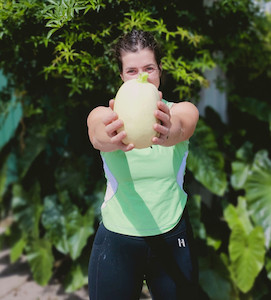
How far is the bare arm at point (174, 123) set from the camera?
3.78ft

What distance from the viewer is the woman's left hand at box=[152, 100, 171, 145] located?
3.74 ft

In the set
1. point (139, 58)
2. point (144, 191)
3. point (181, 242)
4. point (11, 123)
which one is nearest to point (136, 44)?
point (139, 58)

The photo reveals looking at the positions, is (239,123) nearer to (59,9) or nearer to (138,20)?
(138,20)

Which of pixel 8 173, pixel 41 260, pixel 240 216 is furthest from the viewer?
pixel 8 173

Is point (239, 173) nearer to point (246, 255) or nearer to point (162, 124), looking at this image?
point (246, 255)

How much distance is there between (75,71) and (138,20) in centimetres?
51

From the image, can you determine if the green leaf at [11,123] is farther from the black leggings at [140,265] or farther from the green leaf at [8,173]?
the black leggings at [140,265]

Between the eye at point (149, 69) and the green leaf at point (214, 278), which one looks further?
the green leaf at point (214, 278)

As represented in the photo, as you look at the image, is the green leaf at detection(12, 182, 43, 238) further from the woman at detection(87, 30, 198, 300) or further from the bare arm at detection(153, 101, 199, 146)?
the bare arm at detection(153, 101, 199, 146)

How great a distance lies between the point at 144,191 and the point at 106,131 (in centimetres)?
33

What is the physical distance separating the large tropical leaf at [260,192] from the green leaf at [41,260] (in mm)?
1691

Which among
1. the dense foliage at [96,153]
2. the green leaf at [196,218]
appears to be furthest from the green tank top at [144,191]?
the green leaf at [196,218]

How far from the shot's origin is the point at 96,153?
3422 mm

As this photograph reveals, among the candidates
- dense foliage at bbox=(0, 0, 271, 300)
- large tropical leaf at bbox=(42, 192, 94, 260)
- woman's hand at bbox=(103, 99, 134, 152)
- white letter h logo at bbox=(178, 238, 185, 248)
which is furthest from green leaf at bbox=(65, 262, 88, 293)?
woman's hand at bbox=(103, 99, 134, 152)
